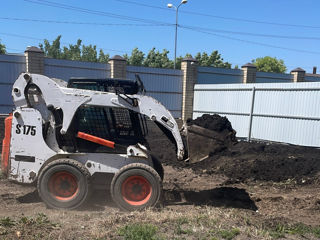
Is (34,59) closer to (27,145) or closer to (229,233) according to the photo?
(27,145)

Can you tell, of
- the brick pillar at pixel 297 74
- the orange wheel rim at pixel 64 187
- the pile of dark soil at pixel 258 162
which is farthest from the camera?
the brick pillar at pixel 297 74

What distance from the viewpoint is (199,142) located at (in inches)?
217

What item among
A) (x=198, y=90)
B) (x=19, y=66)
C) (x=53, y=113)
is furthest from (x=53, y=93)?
(x=198, y=90)

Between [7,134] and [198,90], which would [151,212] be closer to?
[7,134]

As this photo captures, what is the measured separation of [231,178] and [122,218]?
4.37 meters

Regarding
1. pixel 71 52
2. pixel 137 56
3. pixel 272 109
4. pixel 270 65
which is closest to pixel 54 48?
pixel 71 52

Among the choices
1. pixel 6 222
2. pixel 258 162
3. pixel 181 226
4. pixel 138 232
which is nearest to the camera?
pixel 138 232

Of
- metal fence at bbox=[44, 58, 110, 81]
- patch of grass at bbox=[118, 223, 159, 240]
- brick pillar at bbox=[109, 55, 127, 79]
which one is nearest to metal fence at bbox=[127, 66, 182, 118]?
brick pillar at bbox=[109, 55, 127, 79]

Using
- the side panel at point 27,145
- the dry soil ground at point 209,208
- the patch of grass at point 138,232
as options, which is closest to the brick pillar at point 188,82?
the dry soil ground at point 209,208

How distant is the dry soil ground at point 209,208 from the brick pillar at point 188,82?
7.96m

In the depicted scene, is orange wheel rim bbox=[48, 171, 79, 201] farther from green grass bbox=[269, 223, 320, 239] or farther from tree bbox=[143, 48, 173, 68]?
tree bbox=[143, 48, 173, 68]

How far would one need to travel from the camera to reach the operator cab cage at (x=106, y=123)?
5.39m

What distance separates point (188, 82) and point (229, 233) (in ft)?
44.1

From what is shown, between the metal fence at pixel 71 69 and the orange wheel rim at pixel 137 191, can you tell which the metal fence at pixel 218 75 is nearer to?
the metal fence at pixel 71 69
